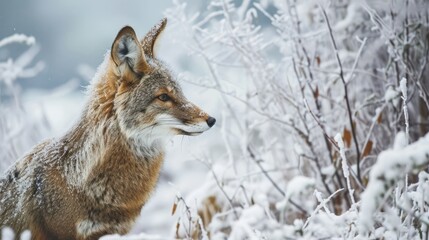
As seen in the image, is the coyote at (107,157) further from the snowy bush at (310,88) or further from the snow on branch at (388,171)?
the snow on branch at (388,171)

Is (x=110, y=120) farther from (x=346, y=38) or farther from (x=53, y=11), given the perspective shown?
(x=53, y=11)

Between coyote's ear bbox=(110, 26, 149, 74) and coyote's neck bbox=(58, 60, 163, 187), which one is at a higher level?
coyote's ear bbox=(110, 26, 149, 74)

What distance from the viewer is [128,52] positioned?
3256mm

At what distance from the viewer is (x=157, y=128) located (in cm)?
332

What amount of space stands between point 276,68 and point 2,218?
273cm

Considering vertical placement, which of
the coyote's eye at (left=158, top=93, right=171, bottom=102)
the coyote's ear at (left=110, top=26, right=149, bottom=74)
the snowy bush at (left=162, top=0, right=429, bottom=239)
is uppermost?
the coyote's ear at (left=110, top=26, right=149, bottom=74)

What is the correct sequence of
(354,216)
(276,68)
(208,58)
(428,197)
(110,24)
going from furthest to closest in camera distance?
(110,24)
(276,68)
(208,58)
(354,216)
(428,197)

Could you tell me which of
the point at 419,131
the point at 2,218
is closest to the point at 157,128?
the point at 2,218

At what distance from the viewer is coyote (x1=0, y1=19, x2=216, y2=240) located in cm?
294

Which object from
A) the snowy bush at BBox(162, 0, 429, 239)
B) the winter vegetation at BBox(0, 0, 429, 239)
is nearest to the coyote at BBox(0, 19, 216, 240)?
the winter vegetation at BBox(0, 0, 429, 239)

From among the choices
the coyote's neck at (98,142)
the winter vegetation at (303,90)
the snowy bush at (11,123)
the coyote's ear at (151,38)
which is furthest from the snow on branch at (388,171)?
the snowy bush at (11,123)

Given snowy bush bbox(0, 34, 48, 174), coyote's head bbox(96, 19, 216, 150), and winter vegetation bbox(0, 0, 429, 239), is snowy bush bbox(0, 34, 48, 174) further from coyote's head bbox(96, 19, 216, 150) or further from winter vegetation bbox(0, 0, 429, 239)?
coyote's head bbox(96, 19, 216, 150)

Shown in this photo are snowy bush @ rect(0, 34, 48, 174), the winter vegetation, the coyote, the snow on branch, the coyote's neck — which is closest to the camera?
the snow on branch

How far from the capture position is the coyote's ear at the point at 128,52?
10.3 ft
